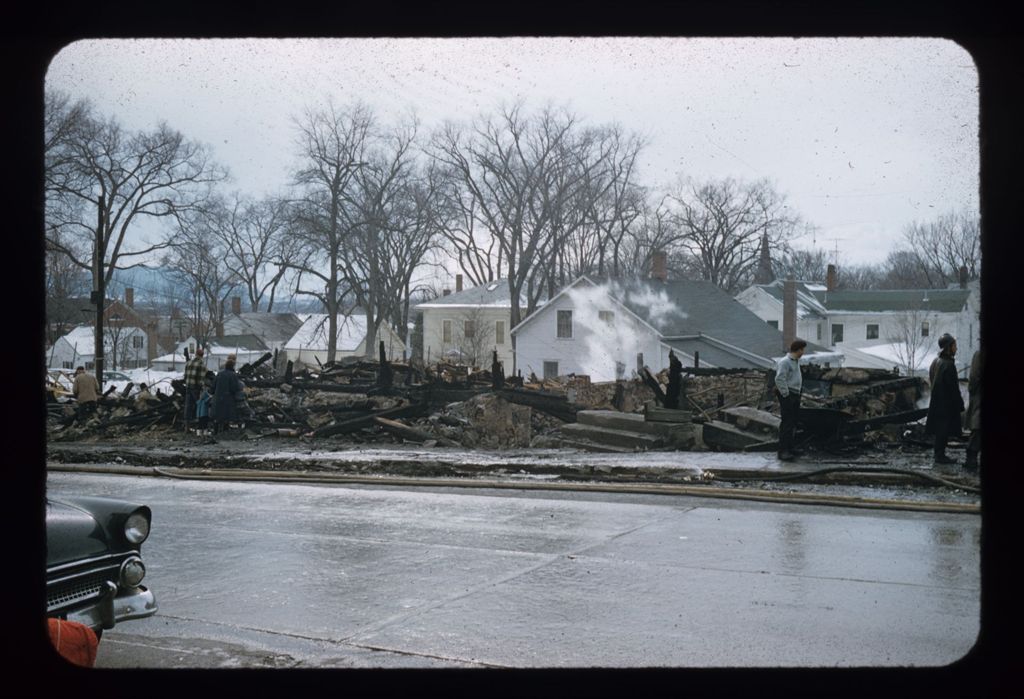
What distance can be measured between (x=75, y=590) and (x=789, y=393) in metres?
10.7

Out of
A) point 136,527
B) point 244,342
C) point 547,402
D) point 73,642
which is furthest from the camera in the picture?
point 244,342

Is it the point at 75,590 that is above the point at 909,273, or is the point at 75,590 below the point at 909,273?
below

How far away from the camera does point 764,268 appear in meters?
55.2

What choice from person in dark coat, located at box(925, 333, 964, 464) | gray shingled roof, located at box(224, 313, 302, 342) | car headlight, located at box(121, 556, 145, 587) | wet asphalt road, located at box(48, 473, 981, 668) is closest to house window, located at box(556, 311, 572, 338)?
gray shingled roof, located at box(224, 313, 302, 342)

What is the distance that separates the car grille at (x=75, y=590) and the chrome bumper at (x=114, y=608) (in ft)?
0.15

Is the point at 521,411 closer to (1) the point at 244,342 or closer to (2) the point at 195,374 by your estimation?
(2) the point at 195,374

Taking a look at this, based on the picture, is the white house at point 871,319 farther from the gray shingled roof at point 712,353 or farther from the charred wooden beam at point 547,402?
the charred wooden beam at point 547,402

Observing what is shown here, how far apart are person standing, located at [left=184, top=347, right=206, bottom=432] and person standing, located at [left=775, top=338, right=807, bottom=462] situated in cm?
1155

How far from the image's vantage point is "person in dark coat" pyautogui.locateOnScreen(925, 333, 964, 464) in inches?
501

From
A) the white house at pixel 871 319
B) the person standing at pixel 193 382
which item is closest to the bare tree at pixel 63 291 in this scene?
the person standing at pixel 193 382

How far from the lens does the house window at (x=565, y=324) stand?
43781 millimetres

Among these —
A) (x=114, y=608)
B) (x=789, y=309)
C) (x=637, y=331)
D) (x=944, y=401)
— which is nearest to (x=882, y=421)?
(x=944, y=401)
